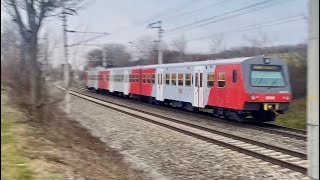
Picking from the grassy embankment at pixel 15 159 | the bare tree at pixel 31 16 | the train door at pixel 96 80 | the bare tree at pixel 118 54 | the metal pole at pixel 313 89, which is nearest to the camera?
the metal pole at pixel 313 89

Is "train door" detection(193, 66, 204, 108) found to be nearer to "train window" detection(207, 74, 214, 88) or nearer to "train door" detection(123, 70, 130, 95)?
"train window" detection(207, 74, 214, 88)

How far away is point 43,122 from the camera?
9.58 m

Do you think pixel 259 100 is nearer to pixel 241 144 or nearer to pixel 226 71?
pixel 226 71

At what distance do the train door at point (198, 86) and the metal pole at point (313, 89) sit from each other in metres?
15.8

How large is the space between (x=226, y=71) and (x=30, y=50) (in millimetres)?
7766

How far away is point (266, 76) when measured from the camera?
54.1ft

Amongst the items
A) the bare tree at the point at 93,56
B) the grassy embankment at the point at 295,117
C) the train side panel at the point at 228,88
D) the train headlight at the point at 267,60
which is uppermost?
the bare tree at the point at 93,56

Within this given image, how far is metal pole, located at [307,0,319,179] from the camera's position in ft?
10.1

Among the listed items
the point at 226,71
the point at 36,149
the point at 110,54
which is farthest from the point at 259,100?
the point at 110,54

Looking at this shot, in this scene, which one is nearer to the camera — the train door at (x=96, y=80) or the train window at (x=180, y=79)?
the train window at (x=180, y=79)

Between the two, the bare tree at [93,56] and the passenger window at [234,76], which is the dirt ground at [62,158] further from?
the bare tree at [93,56]

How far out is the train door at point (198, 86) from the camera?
1916 centimetres

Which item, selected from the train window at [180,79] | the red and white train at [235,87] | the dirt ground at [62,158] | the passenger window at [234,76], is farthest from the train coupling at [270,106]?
the dirt ground at [62,158]

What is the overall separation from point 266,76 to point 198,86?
155 inches
